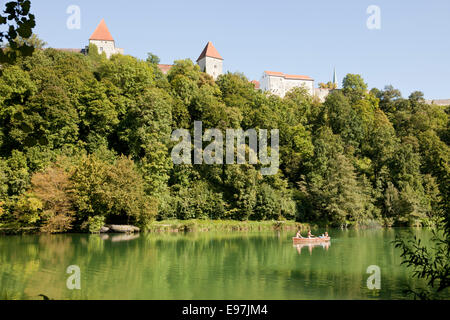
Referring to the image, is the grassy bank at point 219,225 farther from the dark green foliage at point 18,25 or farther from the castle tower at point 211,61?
the castle tower at point 211,61

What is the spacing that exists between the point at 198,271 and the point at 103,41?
72781mm

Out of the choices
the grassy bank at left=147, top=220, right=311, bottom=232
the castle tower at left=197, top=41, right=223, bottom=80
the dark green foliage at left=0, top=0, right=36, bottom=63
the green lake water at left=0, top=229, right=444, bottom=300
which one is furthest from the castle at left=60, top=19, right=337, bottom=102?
the dark green foliage at left=0, top=0, right=36, bottom=63

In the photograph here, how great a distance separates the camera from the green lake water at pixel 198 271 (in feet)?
42.1

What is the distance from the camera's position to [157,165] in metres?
42.2

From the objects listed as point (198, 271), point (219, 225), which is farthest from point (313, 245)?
point (219, 225)

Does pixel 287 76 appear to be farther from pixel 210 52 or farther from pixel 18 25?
pixel 18 25

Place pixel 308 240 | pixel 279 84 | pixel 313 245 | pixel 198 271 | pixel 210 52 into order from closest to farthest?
pixel 198 271, pixel 313 245, pixel 308 240, pixel 210 52, pixel 279 84

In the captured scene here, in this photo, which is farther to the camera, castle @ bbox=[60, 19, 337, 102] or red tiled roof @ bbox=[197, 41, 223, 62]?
red tiled roof @ bbox=[197, 41, 223, 62]

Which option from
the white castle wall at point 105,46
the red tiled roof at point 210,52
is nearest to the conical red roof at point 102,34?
the white castle wall at point 105,46

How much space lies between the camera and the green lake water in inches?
506

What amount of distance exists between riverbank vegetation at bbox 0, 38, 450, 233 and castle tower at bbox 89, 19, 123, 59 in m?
25.9

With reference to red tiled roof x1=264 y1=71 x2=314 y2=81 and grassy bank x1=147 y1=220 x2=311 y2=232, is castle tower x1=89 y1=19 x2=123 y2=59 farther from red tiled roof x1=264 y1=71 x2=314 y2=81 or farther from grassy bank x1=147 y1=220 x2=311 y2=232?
grassy bank x1=147 y1=220 x2=311 y2=232

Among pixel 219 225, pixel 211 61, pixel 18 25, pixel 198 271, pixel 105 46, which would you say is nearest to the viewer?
pixel 18 25
